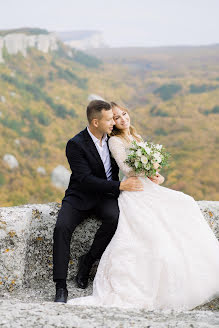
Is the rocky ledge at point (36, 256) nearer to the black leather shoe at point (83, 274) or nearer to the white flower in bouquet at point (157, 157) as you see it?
the black leather shoe at point (83, 274)

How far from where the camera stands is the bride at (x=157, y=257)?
13.9ft

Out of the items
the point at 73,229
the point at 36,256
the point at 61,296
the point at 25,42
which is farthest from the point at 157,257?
the point at 25,42

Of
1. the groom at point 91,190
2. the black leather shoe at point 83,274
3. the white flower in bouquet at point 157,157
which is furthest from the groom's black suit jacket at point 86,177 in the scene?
the black leather shoe at point 83,274

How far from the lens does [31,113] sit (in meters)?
32.5

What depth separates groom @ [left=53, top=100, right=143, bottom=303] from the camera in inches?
181

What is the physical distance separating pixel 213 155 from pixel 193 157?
186 centimetres

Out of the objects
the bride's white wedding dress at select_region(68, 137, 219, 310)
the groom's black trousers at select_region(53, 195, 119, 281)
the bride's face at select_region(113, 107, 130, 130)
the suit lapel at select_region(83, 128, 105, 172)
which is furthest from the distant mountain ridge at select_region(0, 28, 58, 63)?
the bride's white wedding dress at select_region(68, 137, 219, 310)

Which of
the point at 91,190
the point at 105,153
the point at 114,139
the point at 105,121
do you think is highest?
the point at 105,121

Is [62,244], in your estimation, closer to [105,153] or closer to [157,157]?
[105,153]

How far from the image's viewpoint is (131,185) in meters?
4.80

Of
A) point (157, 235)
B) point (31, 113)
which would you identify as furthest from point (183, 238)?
point (31, 113)

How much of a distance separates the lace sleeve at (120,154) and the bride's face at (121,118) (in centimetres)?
22

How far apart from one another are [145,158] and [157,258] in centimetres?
120

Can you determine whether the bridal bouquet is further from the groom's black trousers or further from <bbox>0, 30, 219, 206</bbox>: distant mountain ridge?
<bbox>0, 30, 219, 206</bbox>: distant mountain ridge
